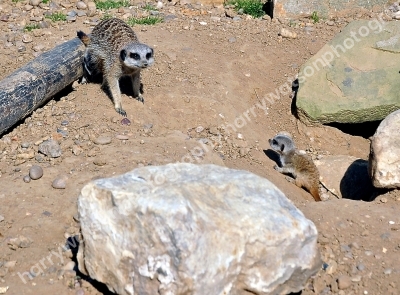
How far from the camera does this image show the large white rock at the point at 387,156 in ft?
15.2

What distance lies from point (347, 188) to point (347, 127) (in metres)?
0.98

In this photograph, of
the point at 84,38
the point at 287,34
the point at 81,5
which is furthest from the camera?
the point at 81,5

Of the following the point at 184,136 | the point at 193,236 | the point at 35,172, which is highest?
the point at 193,236

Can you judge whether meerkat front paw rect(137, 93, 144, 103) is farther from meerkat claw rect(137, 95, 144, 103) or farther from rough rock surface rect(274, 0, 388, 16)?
rough rock surface rect(274, 0, 388, 16)

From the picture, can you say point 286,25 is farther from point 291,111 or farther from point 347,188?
point 347,188

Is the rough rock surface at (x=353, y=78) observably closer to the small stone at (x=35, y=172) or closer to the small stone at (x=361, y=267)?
the small stone at (x=361, y=267)

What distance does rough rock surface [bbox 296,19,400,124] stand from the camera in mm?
6027

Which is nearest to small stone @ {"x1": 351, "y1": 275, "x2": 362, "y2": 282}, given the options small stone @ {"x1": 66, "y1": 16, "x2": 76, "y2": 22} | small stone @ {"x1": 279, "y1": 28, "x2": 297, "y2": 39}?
small stone @ {"x1": 279, "y1": 28, "x2": 297, "y2": 39}

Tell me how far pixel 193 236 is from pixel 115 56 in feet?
11.1

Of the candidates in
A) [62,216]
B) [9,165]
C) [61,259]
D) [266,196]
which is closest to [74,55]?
[9,165]

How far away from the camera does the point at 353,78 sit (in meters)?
6.20

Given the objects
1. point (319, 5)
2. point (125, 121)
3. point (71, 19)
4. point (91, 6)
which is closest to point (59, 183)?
point (125, 121)

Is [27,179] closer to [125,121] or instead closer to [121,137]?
[121,137]

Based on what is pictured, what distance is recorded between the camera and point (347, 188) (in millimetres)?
5645
